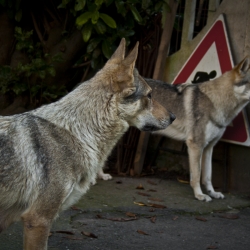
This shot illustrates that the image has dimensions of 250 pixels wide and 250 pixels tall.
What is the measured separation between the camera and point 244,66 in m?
7.09

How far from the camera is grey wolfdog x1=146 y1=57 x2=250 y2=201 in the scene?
7.29 meters

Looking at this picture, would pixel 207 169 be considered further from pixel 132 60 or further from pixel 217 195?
pixel 132 60

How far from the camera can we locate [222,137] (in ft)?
24.9

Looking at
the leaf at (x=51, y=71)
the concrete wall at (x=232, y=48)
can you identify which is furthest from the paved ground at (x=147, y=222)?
the leaf at (x=51, y=71)

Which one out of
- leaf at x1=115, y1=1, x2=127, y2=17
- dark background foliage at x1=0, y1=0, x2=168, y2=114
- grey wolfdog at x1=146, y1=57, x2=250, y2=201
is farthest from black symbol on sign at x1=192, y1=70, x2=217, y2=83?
leaf at x1=115, y1=1, x2=127, y2=17

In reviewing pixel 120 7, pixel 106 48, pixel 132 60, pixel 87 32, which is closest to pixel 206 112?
pixel 106 48

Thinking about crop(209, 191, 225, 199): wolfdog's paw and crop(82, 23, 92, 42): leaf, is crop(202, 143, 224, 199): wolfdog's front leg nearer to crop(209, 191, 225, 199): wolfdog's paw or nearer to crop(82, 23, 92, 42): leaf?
crop(209, 191, 225, 199): wolfdog's paw

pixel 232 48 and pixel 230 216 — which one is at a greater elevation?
pixel 232 48

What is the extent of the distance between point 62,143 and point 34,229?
2.25 feet

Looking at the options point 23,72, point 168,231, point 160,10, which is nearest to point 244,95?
point 160,10

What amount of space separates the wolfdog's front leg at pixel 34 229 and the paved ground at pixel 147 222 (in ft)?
3.04

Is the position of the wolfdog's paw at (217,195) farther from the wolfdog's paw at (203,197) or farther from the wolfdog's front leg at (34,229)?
the wolfdog's front leg at (34,229)

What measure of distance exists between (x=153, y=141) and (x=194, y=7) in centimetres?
227

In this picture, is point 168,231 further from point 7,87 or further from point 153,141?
Result: point 7,87
